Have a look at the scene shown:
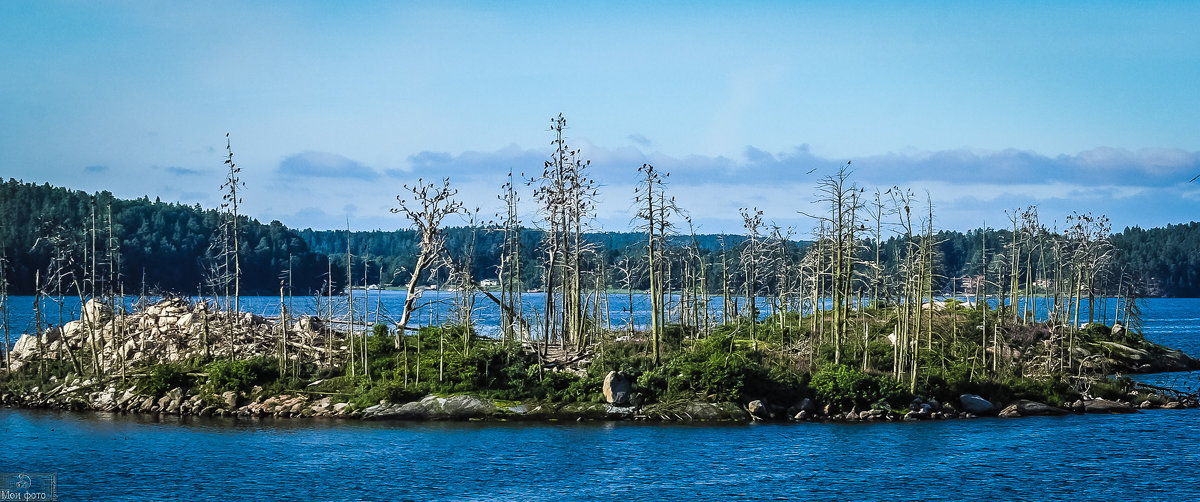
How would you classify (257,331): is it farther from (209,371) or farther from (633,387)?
(633,387)

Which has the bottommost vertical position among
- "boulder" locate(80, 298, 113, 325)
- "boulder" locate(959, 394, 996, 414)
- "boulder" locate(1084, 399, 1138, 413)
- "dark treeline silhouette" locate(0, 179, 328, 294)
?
"boulder" locate(1084, 399, 1138, 413)

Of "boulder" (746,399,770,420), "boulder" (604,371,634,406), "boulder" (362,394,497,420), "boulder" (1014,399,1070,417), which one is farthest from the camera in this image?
"boulder" (1014,399,1070,417)

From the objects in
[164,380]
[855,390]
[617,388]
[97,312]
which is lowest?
[855,390]

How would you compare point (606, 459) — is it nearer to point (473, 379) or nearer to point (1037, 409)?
point (473, 379)

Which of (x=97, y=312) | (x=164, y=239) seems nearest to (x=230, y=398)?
(x=97, y=312)

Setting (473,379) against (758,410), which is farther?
(473,379)

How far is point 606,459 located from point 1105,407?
26.1m

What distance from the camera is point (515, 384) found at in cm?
4625

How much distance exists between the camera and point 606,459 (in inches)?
1409

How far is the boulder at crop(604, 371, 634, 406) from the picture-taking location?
44.5 metres

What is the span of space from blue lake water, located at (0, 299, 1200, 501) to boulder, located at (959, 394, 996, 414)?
4.51 feet

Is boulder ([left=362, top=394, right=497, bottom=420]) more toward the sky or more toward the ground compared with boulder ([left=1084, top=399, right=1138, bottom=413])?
more toward the sky

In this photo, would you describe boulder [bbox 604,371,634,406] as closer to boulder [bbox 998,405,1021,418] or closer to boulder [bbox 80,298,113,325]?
boulder [bbox 998,405,1021,418]

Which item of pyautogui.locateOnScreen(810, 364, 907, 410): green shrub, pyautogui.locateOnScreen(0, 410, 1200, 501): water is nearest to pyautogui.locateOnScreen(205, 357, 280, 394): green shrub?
pyautogui.locateOnScreen(0, 410, 1200, 501): water
